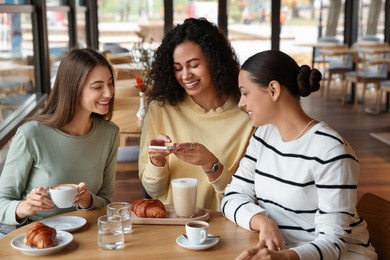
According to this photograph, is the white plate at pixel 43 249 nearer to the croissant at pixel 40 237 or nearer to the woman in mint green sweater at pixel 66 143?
the croissant at pixel 40 237

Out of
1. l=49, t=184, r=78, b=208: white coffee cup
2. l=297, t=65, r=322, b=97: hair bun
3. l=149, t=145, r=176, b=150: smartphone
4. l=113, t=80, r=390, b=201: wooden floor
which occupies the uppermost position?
l=297, t=65, r=322, b=97: hair bun

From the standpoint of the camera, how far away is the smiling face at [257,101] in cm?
173

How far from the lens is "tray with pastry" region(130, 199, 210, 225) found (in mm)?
1779

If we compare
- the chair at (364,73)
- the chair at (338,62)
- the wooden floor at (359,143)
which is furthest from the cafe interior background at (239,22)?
the wooden floor at (359,143)

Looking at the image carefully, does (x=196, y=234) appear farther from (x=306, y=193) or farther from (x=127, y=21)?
(x=127, y=21)

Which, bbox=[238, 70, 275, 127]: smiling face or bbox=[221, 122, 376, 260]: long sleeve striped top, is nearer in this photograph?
bbox=[221, 122, 376, 260]: long sleeve striped top

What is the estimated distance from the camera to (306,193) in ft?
5.54

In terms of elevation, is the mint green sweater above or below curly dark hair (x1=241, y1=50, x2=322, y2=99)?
below

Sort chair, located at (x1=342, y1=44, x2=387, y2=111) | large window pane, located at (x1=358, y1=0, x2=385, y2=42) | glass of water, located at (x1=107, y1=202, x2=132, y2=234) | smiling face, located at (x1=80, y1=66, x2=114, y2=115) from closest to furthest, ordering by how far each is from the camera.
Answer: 1. glass of water, located at (x1=107, y1=202, x2=132, y2=234)
2. smiling face, located at (x1=80, y1=66, x2=114, y2=115)
3. chair, located at (x1=342, y1=44, x2=387, y2=111)
4. large window pane, located at (x1=358, y1=0, x2=385, y2=42)

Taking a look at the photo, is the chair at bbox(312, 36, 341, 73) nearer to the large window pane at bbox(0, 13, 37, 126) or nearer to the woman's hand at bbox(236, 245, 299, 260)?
the large window pane at bbox(0, 13, 37, 126)

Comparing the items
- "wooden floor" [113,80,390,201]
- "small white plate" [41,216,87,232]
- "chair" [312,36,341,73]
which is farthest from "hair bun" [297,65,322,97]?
"chair" [312,36,341,73]

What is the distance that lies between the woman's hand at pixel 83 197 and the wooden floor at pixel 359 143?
174 centimetres

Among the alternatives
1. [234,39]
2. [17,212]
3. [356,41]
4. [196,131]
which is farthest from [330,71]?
[17,212]

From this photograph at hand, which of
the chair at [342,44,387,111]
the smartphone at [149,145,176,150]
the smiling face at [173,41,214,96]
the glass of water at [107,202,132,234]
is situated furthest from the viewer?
the chair at [342,44,387,111]
